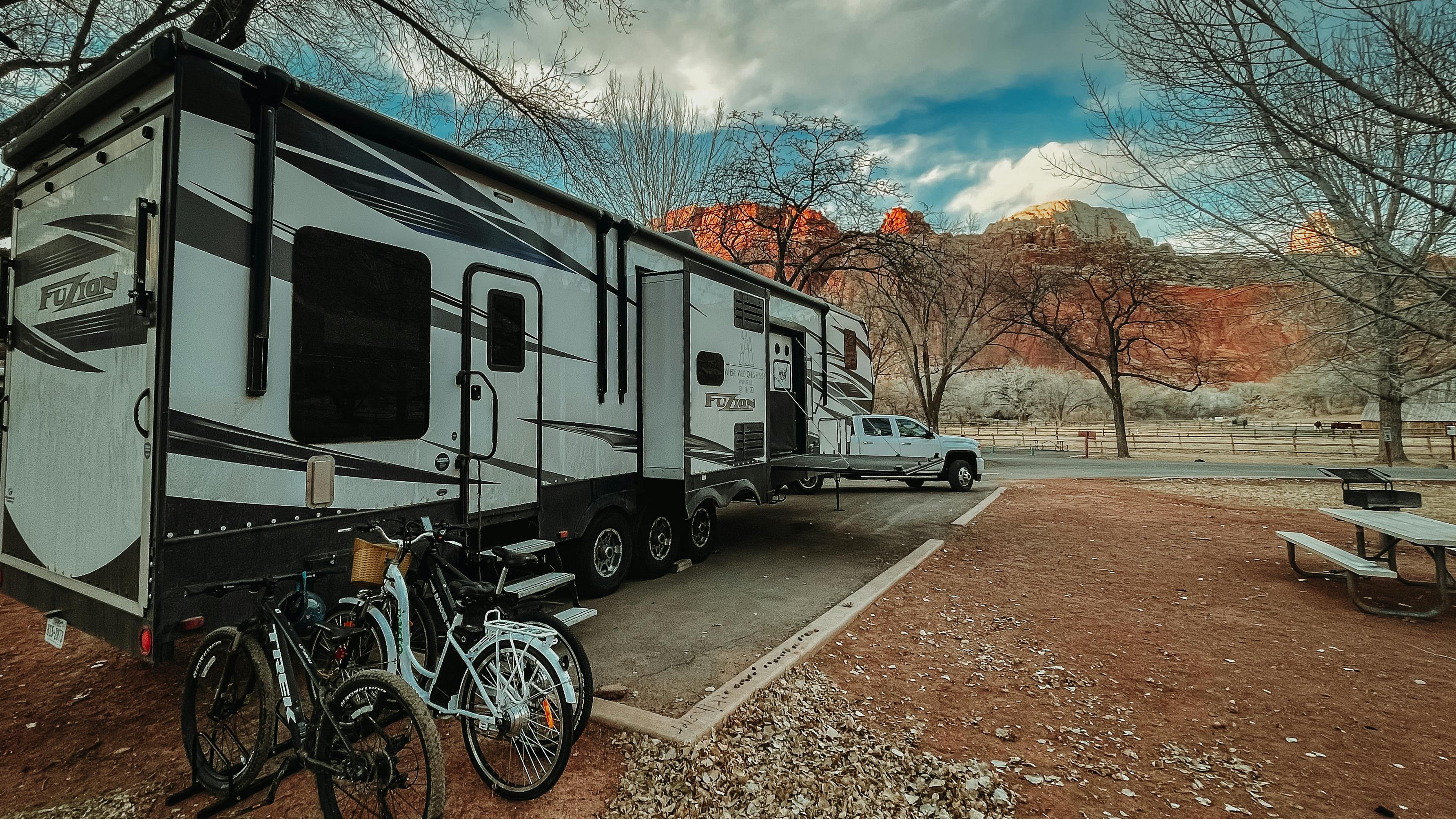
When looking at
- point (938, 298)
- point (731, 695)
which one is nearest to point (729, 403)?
point (731, 695)

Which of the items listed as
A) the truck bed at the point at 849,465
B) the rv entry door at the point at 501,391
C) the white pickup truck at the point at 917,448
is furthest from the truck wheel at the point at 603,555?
the white pickup truck at the point at 917,448

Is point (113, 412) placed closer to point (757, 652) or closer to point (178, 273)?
point (178, 273)

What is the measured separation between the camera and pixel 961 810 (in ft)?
9.27

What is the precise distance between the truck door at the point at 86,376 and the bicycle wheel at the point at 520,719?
1.56 m

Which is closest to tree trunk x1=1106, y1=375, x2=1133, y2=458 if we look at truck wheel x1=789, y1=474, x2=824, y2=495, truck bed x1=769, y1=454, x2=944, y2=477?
truck wheel x1=789, y1=474, x2=824, y2=495

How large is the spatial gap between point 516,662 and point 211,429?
5.99ft

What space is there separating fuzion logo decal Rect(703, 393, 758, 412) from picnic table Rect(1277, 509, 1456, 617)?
5299 millimetres

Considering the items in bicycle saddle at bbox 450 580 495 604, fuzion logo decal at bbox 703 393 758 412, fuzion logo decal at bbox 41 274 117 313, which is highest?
fuzion logo decal at bbox 41 274 117 313

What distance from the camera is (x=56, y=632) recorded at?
10.9 feet

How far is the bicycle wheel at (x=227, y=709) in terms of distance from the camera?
278 centimetres

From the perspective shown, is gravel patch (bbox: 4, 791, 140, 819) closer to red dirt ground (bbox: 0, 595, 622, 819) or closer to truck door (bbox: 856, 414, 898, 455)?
red dirt ground (bbox: 0, 595, 622, 819)

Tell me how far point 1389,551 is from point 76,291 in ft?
32.5

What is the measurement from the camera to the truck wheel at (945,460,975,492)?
1389 cm

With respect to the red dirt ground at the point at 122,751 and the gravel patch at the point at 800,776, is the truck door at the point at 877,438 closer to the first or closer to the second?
the gravel patch at the point at 800,776
